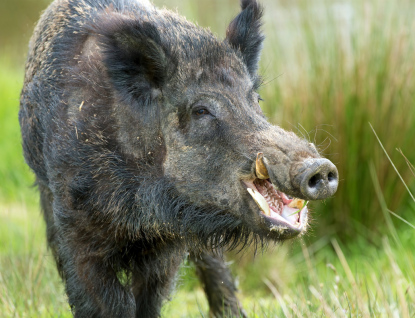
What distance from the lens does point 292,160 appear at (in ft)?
10.1

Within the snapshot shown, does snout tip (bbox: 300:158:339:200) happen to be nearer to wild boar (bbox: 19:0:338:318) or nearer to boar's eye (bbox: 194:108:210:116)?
wild boar (bbox: 19:0:338:318)

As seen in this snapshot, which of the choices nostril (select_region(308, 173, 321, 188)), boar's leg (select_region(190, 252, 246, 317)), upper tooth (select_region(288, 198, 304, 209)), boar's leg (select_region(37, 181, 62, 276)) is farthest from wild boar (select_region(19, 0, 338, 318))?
boar's leg (select_region(190, 252, 246, 317))

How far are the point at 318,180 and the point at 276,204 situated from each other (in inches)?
14.6

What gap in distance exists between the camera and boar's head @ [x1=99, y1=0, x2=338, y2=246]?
3309 mm

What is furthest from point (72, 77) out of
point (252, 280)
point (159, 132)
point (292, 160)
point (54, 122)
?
point (252, 280)

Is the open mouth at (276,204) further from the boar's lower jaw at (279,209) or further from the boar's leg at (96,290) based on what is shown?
the boar's leg at (96,290)

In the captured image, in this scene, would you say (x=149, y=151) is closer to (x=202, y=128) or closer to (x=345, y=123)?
(x=202, y=128)

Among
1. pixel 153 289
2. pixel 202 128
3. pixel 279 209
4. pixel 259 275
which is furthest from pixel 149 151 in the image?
pixel 259 275

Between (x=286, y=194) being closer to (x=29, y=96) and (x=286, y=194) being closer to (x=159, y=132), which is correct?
(x=159, y=132)

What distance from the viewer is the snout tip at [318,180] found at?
116 inches

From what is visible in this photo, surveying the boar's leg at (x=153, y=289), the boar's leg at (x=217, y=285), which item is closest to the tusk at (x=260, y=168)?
the boar's leg at (x=153, y=289)

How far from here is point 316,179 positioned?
9.84ft

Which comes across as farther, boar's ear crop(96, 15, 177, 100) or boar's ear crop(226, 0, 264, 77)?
boar's ear crop(226, 0, 264, 77)

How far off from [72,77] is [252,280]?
10.2 ft
